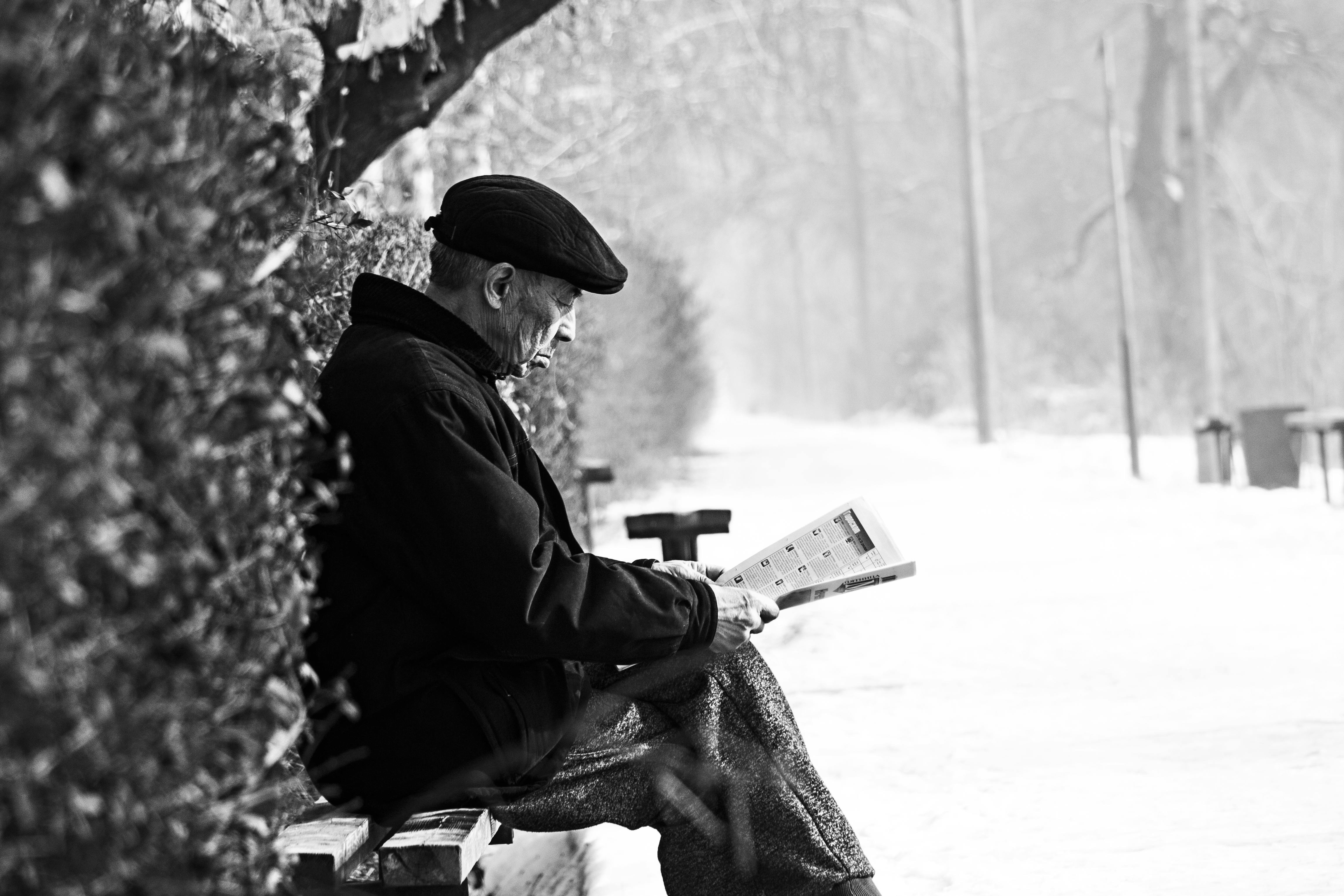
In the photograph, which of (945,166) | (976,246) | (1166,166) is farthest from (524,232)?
(945,166)

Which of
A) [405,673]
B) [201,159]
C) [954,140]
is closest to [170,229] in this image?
[201,159]

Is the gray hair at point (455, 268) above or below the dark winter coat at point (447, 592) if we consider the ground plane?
above

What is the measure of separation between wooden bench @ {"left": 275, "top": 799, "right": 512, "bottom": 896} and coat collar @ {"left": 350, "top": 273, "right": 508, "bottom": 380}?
76 cm

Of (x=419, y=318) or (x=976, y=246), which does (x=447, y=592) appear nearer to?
(x=419, y=318)

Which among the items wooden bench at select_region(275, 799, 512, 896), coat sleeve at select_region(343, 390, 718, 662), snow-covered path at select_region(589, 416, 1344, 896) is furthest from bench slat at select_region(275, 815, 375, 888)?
snow-covered path at select_region(589, 416, 1344, 896)

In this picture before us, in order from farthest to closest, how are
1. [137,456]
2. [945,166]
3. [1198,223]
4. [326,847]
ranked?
1. [945,166]
2. [1198,223]
3. [326,847]
4. [137,456]

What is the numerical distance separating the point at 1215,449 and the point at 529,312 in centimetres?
1267

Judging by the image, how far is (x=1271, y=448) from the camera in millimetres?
13312

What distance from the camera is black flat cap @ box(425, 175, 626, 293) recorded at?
272 cm

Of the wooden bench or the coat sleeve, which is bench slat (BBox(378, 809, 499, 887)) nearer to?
the wooden bench

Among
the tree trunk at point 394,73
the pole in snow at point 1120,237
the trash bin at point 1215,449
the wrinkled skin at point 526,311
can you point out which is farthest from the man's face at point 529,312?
the pole in snow at point 1120,237

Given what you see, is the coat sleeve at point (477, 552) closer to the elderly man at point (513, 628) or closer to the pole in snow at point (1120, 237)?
the elderly man at point (513, 628)

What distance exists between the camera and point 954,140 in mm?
45219

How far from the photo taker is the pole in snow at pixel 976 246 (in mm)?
23641
